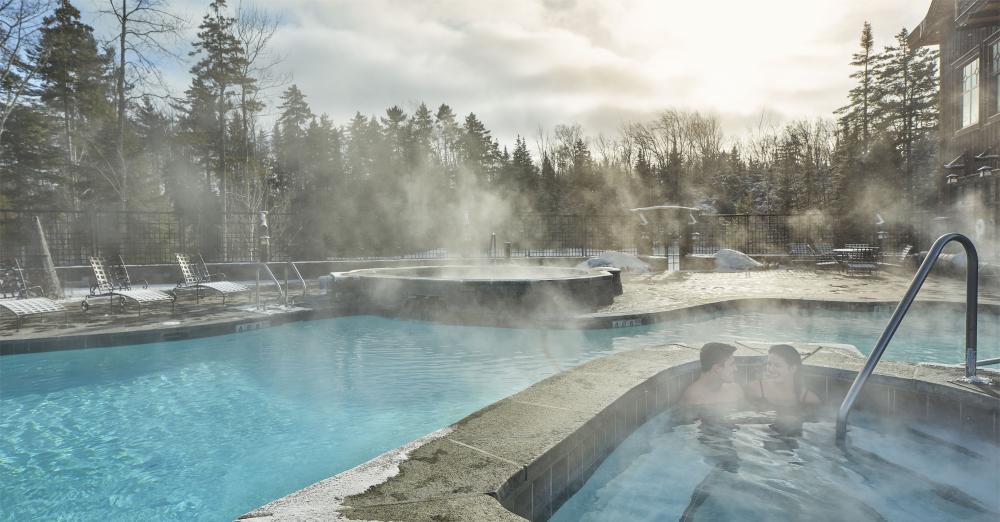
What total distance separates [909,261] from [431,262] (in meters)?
12.9

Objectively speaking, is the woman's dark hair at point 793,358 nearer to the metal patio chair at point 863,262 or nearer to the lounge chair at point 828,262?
the metal patio chair at point 863,262

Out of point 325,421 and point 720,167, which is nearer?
point 325,421

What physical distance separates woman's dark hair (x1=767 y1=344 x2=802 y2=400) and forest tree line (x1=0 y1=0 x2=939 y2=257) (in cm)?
1539

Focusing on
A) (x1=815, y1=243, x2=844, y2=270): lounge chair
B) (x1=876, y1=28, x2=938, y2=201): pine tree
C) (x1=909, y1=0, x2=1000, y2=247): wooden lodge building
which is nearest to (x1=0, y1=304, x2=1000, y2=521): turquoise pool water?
(x1=815, y1=243, x2=844, y2=270): lounge chair

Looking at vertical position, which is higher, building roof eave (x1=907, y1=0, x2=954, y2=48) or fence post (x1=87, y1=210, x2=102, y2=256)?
building roof eave (x1=907, y1=0, x2=954, y2=48)

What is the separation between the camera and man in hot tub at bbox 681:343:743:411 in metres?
4.25

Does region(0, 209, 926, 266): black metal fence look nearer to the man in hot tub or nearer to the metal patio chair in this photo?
the metal patio chair

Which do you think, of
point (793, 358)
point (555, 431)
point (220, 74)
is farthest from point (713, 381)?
point (220, 74)

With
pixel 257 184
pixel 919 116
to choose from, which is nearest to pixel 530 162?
pixel 257 184

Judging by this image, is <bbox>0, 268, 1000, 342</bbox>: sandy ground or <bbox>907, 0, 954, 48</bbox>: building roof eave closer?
<bbox>0, 268, 1000, 342</bbox>: sandy ground

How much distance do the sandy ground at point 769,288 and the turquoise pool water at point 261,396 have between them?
767 mm

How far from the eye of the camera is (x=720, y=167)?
137 feet

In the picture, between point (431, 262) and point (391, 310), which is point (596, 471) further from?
point (431, 262)

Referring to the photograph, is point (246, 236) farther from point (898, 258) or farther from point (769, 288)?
point (898, 258)
